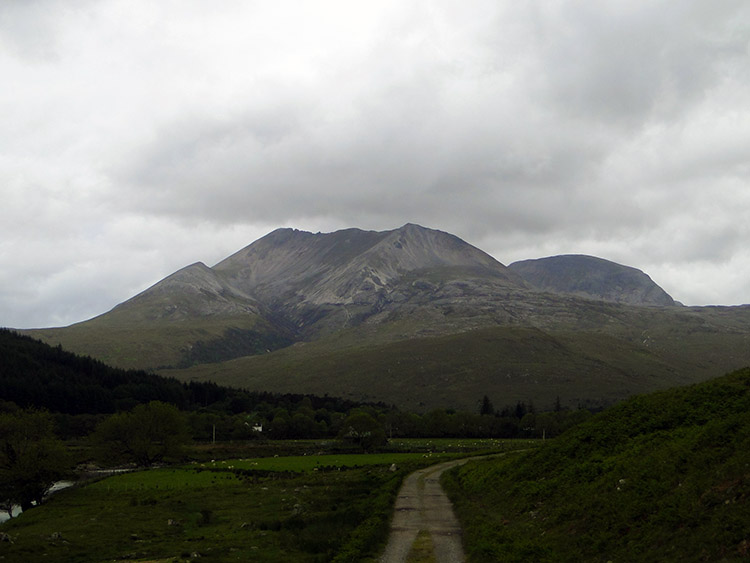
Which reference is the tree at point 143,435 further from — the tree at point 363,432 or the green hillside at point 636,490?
the green hillside at point 636,490

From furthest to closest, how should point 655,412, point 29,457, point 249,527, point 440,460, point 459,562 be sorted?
1. point 440,460
2. point 29,457
3. point 249,527
4. point 655,412
5. point 459,562

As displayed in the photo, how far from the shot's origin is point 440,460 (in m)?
90.2

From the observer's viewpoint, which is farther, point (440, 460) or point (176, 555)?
point (440, 460)

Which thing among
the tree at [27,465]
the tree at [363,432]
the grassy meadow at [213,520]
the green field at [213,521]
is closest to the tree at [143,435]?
the tree at [27,465]

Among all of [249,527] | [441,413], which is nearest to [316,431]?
[441,413]

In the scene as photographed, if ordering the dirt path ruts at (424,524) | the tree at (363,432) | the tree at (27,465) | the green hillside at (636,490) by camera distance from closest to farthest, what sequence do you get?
the green hillside at (636,490)
the dirt path ruts at (424,524)
the tree at (27,465)
the tree at (363,432)

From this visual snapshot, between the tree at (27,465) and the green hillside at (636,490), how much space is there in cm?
5927

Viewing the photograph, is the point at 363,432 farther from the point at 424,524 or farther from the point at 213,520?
the point at 424,524

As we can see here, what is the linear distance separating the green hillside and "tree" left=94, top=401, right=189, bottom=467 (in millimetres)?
89064

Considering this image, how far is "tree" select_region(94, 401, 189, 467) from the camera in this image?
4405 inches

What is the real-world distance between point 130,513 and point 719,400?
49.0 metres

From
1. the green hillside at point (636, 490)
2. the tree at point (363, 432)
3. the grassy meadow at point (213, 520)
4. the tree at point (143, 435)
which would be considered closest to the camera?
the green hillside at point (636, 490)

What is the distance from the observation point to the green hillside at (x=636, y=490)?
18.7m

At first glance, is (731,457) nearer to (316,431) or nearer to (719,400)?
(719,400)
